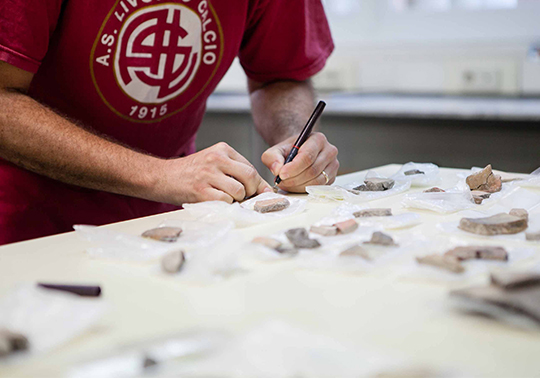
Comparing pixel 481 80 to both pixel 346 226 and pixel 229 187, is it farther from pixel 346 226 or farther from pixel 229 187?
pixel 346 226

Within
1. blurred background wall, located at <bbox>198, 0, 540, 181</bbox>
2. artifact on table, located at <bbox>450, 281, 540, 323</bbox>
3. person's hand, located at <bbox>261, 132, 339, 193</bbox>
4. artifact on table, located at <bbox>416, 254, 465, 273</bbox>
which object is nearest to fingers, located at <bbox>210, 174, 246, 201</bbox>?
person's hand, located at <bbox>261, 132, 339, 193</bbox>

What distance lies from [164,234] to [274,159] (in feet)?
1.38

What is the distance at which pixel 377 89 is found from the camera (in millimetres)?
2766

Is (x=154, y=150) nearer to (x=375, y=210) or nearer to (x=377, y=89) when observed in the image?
(x=375, y=210)

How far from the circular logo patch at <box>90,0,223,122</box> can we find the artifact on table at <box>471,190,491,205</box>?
71 cm

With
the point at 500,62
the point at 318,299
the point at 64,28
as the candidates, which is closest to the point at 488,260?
the point at 318,299

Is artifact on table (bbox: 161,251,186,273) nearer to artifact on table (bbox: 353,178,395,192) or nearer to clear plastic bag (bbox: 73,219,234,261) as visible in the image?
clear plastic bag (bbox: 73,219,234,261)

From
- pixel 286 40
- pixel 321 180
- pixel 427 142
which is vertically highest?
pixel 286 40

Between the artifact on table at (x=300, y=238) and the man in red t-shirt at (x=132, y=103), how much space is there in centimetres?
25

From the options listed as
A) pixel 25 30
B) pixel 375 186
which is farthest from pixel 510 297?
pixel 25 30

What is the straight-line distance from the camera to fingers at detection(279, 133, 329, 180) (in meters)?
1.09

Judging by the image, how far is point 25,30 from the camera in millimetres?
1047

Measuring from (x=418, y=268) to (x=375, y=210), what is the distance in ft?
0.79

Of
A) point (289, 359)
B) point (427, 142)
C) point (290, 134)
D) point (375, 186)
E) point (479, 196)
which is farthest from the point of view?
point (427, 142)
